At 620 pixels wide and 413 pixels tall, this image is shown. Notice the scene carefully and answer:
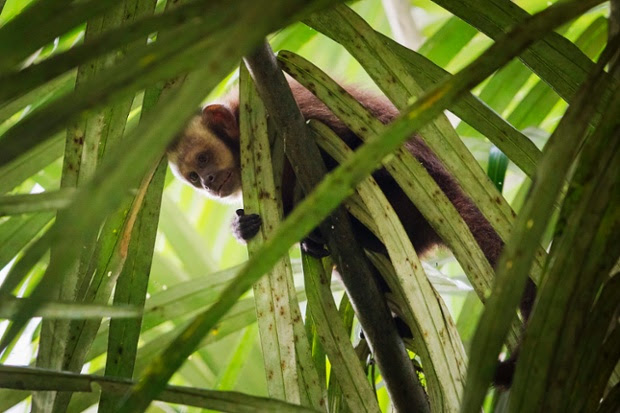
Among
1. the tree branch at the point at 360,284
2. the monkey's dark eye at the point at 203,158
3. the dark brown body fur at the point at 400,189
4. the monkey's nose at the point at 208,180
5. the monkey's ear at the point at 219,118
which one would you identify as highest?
the monkey's ear at the point at 219,118

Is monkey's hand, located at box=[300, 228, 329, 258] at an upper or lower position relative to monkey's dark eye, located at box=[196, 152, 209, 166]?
lower

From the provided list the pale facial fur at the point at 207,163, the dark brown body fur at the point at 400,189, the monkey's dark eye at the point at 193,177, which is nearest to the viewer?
the dark brown body fur at the point at 400,189

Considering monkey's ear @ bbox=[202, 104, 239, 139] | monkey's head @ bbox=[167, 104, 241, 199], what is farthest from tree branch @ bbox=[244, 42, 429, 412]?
monkey's ear @ bbox=[202, 104, 239, 139]

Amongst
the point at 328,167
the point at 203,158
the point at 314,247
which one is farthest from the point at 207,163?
the point at 314,247

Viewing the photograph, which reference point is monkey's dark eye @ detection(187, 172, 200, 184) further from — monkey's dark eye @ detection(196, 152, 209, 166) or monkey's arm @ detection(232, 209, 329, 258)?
monkey's arm @ detection(232, 209, 329, 258)

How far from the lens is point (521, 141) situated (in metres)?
1.31

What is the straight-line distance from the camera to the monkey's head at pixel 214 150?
366 centimetres

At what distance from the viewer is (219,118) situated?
3.75 metres

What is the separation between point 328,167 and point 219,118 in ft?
4.33

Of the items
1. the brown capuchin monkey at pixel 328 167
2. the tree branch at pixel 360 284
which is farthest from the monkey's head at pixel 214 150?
the tree branch at pixel 360 284

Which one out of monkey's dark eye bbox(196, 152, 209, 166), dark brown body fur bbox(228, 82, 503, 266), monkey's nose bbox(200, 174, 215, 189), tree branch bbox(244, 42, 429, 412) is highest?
monkey's dark eye bbox(196, 152, 209, 166)

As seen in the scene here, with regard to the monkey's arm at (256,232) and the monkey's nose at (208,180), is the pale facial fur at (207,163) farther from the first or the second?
the monkey's arm at (256,232)

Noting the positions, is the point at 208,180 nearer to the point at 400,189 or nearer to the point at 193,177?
the point at 193,177

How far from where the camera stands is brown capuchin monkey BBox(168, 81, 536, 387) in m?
1.98
